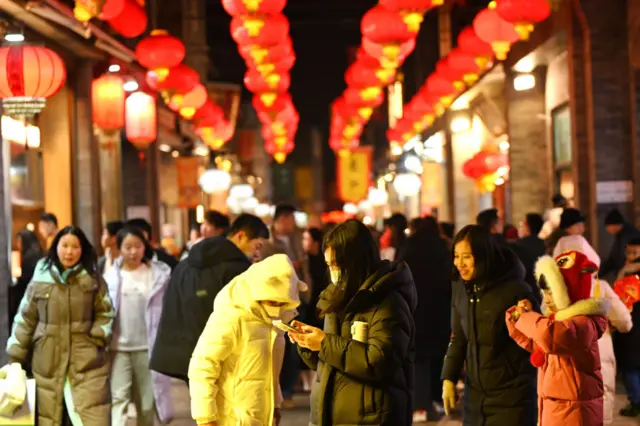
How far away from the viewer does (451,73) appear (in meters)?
23.2

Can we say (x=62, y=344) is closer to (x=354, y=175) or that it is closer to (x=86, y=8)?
(x=86, y=8)

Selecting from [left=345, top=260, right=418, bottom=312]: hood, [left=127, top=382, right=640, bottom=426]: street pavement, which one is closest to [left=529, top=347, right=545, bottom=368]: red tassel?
[left=345, top=260, right=418, bottom=312]: hood

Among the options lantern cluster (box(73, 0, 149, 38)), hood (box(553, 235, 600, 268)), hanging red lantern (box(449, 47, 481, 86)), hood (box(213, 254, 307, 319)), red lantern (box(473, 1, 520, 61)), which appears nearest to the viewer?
hood (box(213, 254, 307, 319))

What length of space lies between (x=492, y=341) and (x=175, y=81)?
44.4 ft

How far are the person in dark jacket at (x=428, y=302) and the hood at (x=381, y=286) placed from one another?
628 centimetres

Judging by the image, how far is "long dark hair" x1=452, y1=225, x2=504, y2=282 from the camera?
7285mm

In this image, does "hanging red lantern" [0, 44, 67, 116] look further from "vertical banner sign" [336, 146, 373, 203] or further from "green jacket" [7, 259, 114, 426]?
"vertical banner sign" [336, 146, 373, 203]

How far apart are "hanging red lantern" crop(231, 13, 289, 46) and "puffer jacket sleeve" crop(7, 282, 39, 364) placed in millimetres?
8252

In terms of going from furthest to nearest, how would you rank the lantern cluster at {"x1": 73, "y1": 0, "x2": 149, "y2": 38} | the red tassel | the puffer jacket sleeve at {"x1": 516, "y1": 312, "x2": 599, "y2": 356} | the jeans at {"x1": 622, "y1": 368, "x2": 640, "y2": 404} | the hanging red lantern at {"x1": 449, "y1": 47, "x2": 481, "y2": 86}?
the hanging red lantern at {"x1": 449, "y1": 47, "x2": 481, "y2": 86}, the lantern cluster at {"x1": 73, "y1": 0, "x2": 149, "y2": 38}, the jeans at {"x1": 622, "y1": 368, "x2": 640, "y2": 404}, the red tassel, the puffer jacket sleeve at {"x1": 516, "y1": 312, "x2": 599, "y2": 356}

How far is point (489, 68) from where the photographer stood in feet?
83.9

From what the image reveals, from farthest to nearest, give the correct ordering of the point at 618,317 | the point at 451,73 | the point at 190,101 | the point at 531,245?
1. the point at 451,73
2. the point at 190,101
3. the point at 531,245
4. the point at 618,317

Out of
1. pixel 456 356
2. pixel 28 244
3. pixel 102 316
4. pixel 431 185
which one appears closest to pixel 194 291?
pixel 102 316

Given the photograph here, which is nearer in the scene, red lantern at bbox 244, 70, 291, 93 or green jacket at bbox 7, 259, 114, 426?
green jacket at bbox 7, 259, 114, 426

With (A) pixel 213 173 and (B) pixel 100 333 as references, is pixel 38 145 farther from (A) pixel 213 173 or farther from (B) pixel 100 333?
(A) pixel 213 173
